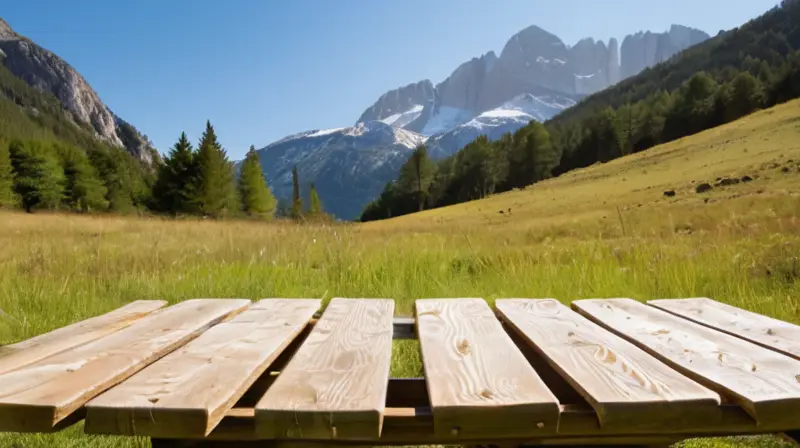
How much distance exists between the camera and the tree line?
123 feet

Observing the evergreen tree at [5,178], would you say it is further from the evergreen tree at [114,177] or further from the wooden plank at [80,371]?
the wooden plank at [80,371]

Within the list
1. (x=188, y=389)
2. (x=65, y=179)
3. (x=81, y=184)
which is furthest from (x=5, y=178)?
(x=188, y=389)

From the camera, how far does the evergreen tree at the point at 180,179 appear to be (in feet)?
123

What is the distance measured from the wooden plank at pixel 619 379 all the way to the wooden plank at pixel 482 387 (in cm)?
11

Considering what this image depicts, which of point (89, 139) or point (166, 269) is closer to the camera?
point (166, 269)

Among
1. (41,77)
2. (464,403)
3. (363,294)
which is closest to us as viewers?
(464,403)

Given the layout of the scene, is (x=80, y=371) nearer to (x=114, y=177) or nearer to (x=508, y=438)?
(x=508, y=438)

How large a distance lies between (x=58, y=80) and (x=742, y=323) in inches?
8556

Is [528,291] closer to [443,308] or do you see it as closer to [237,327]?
[443,308]

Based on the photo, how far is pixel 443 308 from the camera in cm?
185

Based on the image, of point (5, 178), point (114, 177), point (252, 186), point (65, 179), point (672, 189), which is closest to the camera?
point (672, 189)

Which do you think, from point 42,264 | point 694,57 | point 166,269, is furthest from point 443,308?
point 694,57

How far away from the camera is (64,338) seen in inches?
61.4

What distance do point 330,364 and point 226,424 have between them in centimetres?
28
